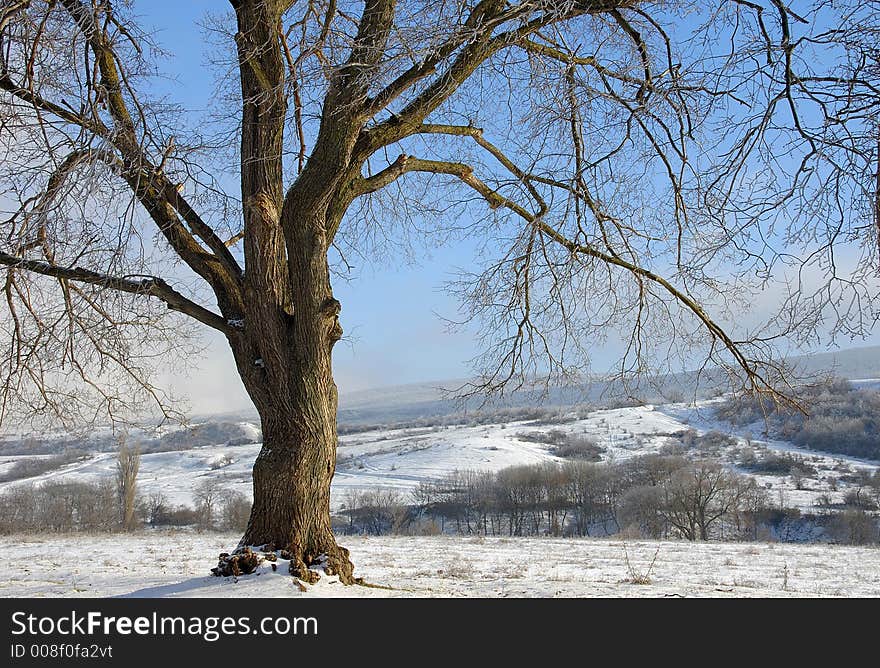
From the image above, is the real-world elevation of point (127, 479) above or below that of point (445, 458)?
above

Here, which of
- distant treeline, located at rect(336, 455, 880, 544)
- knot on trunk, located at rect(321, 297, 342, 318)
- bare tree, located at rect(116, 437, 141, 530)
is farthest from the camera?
distant treeline, located at rect(336, 455, 880, 544)

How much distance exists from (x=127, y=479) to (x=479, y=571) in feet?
95.1

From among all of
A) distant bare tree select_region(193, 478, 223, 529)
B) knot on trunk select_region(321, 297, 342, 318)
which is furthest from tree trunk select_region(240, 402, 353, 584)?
distant bare tree select_region(193, 478, 223, 529)

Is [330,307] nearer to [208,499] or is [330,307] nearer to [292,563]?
[292,563]

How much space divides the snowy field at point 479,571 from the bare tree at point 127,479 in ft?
56.8

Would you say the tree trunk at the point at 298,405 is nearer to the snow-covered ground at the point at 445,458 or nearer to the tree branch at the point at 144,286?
the tree branch at the point at 144,286

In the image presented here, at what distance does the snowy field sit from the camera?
4414mm

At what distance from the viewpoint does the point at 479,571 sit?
10.3 m

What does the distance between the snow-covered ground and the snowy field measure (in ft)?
75.9

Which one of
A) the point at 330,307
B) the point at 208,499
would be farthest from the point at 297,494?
the point at 208,499

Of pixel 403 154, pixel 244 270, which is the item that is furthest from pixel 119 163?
pixel 403 154

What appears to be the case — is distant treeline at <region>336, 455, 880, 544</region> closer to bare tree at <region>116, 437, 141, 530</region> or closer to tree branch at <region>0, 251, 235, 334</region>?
bare tree at <region>116, 437, 141, 530</region>
